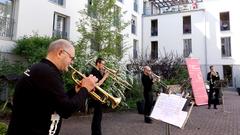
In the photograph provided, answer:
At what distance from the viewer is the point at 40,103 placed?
2.34m

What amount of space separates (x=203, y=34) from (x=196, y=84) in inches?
700

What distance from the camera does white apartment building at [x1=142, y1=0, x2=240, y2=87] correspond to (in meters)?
29.3

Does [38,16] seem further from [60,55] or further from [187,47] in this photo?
[187,47]

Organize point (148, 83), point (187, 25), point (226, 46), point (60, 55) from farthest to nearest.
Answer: point (187, 25) → point (226, 46) → point (148, 83) → point (60, 55)

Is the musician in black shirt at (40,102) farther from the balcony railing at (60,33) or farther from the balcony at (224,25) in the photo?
the balcony at (224,25)

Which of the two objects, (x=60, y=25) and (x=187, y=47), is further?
(x=187, y=47)

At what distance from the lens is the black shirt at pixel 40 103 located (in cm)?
230

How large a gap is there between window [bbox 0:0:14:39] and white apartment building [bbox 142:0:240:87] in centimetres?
1720

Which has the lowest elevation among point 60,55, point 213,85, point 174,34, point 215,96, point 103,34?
point 215,96

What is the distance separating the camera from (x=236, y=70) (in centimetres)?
2909

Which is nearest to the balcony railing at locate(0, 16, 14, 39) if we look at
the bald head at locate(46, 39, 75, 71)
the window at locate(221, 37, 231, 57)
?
the bald head at locate(46, 39, 75, 71)

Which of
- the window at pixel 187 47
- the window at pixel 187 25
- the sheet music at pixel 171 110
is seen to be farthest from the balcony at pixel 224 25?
the sheet music at pixel 171 110

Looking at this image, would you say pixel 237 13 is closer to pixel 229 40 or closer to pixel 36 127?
pixel 229 40

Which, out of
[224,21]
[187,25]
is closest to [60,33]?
[187,25]
